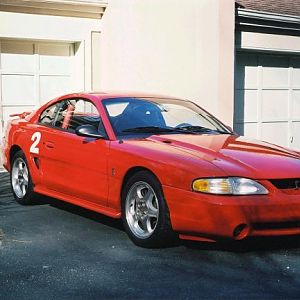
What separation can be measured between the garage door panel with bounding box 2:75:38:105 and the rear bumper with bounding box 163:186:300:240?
260 inches

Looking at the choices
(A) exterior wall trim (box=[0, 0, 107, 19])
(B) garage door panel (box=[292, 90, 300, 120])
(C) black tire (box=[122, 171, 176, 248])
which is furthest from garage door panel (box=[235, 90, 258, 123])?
(C) black tire (box=[122, 171, 176, 248])

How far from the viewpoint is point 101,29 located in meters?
12.0

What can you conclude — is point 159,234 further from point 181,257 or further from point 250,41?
point 250,41

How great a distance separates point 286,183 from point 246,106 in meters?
7.70

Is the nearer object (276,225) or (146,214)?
(276,225)

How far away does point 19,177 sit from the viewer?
26.2 ft

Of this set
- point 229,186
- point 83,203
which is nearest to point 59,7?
point 83,203

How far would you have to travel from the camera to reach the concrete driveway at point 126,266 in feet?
15.2

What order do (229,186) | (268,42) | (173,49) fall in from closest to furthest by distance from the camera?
1. (229,186)
2. (173,49)
3. (268,42)

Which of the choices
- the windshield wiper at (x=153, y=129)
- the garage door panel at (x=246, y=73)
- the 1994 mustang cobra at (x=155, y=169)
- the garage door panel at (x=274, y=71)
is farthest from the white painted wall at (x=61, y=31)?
the windshield wiper at (x=153, y=129)

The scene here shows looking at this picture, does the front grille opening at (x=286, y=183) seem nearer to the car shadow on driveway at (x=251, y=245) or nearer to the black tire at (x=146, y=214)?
the car shadow on driveway at (x=251, y=245)

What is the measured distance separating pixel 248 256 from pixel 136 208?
3.68 feet

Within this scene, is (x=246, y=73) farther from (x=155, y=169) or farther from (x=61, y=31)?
(x=155, y=169)

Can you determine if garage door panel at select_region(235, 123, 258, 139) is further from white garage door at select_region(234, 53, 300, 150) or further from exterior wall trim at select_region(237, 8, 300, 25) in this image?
exterior wall trim at select_region(237, 8, 300, 25)
